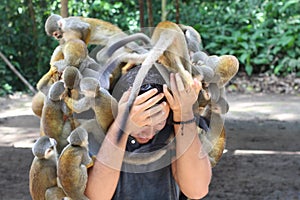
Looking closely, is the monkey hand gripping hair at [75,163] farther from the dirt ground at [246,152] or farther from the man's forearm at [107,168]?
the dirt ground at [246,152]

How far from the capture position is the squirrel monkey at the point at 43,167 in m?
2.03

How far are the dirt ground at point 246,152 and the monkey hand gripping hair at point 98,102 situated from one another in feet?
9.20

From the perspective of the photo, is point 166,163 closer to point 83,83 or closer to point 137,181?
point 137,181

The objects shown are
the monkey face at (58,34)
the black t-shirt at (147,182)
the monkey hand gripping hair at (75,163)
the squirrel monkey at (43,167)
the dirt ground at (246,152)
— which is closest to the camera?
the monkey hand gripping hair at (75,163)

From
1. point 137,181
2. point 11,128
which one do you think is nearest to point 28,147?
point 11,128

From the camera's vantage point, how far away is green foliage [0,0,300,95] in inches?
433

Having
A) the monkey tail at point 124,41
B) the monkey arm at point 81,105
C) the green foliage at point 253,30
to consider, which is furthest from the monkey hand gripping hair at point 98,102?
the green foliage at point 253,30

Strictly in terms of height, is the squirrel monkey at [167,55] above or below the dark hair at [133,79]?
above

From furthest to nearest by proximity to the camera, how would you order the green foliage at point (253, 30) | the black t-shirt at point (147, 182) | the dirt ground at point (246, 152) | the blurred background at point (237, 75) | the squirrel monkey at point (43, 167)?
the green foliage at point (253, 30) < the blurred background at point (237, 75) < the dirt ground at point (246, 152) < the squirrel monkey at point (43, 167) < the black t-shirt at point (147, 182)

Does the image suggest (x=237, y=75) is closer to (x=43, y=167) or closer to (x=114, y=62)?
(x=43, y=167)

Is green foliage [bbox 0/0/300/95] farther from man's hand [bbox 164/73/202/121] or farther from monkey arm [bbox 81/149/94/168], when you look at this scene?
man's hand [bbox 164/73/202/121]

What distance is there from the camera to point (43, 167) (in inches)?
83.0

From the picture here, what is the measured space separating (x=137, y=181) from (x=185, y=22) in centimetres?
1042

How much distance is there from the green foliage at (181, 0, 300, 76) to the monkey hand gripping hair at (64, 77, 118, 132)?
940 cm
